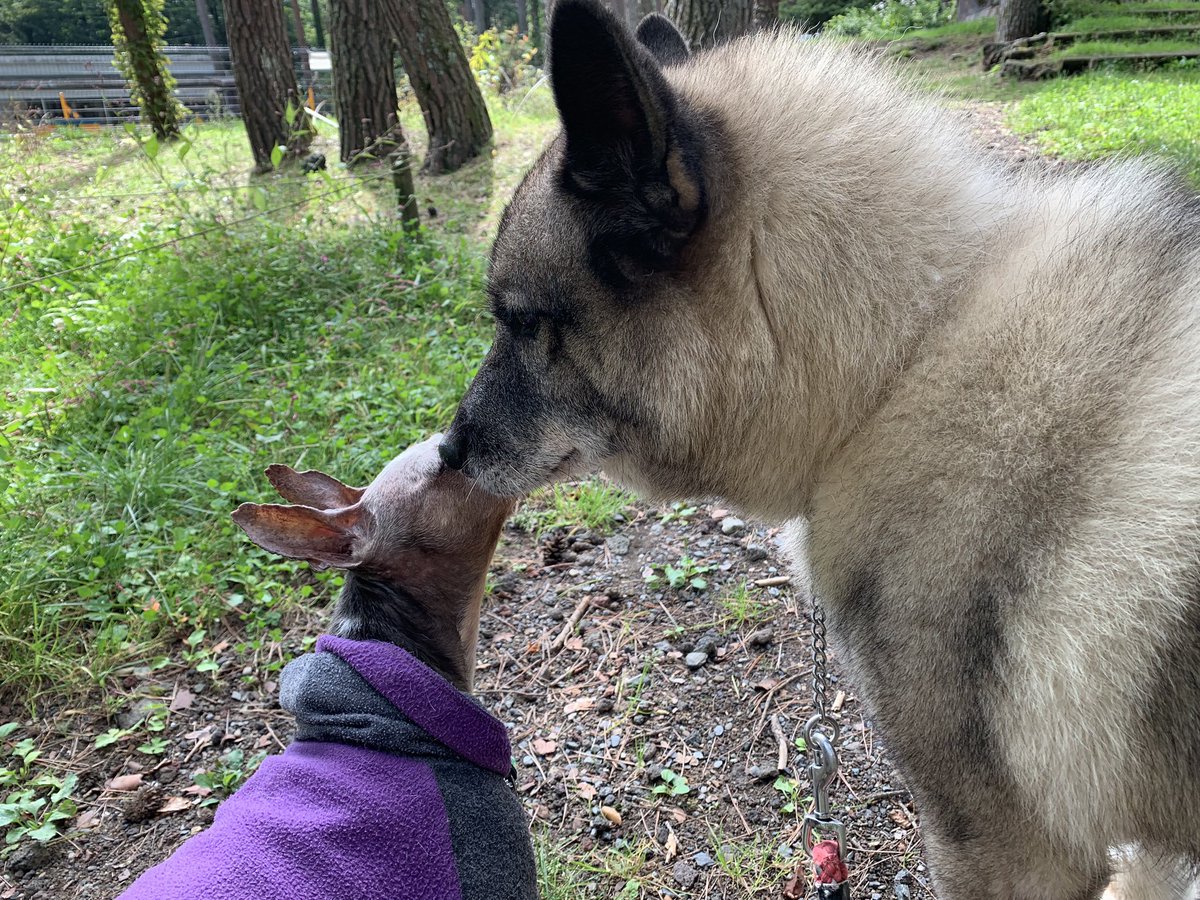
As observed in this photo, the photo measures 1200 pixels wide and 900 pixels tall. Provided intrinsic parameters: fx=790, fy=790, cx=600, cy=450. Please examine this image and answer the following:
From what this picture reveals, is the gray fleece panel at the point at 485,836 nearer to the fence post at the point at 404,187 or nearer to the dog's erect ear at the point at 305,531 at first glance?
the dog's erect ear at the point at 305,531

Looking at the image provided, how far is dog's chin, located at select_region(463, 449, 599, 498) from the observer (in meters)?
2.35

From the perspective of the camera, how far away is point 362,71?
8305 millimetres

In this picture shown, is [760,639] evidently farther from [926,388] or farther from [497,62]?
[497,62]

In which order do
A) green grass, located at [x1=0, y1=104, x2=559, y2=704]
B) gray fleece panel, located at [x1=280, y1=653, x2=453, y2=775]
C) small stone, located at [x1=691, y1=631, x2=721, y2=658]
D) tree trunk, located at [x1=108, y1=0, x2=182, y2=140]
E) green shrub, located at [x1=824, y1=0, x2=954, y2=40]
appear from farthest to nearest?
green shrub, located at [x1=824, y1=0, x2=954, y2=40] → tree trunk, located at [x1=108, y1=0, x2=182, y2=140] → green grass, located at [x1=0, y1=104, x2=559, y2=704] → small stone, located at [x1=691, y1=631, x2=721, y2=658] → gray fleece panel, located at [x1=280, y1=653, x2=453, y2=775]

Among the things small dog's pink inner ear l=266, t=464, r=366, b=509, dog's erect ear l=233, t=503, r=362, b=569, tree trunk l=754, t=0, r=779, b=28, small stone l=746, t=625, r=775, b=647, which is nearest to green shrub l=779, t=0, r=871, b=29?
tree trunk l=754, t=0, r=779, b=28

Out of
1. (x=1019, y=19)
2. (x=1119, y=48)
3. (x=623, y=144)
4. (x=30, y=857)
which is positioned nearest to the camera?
(x=623, y=144)

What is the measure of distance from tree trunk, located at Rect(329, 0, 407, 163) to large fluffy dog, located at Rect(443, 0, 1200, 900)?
702cm

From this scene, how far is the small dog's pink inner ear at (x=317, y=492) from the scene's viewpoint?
8.90ft

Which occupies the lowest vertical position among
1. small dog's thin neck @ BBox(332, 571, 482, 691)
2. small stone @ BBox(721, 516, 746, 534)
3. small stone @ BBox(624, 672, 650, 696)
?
small stone @ BBox(624, 672, 650, 696)

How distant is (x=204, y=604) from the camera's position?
140 inches

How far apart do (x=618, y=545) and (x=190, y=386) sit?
2886 mm

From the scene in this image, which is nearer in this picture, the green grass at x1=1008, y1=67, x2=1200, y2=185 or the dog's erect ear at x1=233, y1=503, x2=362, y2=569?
the dog's erect ear at x1=233, y1=503, x2=362, y2=569

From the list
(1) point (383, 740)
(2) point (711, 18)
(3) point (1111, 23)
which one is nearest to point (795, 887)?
(1) point (383, 740)

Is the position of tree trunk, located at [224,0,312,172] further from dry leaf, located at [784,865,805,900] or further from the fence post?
dry leaf, located at [784,865,805,900]
